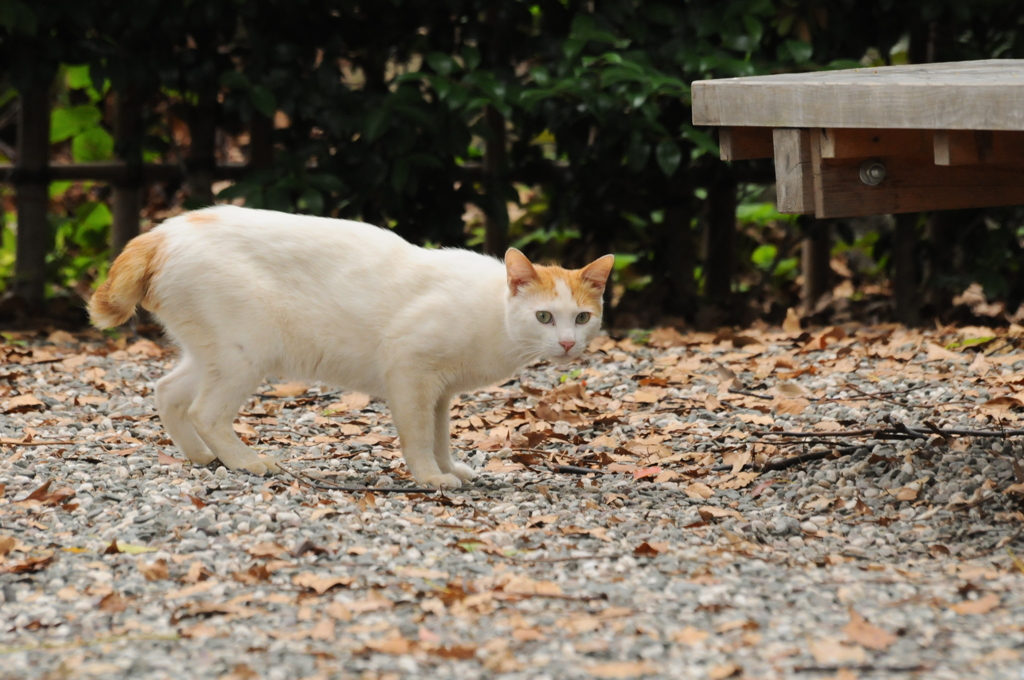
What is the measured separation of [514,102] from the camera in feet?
19.2

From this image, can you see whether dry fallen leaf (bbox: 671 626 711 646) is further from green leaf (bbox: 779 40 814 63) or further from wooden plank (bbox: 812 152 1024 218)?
green leaf (bbox: 779 40 814 63)

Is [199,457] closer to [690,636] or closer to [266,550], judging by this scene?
[266,550]

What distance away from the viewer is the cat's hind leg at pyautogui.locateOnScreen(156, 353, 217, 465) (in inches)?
153

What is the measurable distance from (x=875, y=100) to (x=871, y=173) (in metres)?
0.43

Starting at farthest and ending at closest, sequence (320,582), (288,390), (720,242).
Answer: (720,242), (288,390), (320,582)

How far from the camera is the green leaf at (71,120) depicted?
7.40 metres

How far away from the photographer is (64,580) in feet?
9.02

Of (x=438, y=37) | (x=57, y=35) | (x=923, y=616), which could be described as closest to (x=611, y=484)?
(x=923, y=616)

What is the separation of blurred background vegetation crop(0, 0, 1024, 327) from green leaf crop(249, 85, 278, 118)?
1cm

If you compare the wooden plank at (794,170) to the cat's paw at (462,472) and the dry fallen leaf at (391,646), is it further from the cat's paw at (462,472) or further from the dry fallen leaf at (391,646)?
the dry fallen leaf at (391,646)

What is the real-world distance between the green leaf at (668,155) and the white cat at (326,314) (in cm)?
202

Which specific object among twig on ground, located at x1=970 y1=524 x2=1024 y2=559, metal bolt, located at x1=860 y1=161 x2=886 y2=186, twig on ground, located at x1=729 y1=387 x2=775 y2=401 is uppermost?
metal bolt, located at x1=860 y1=161 x2=886 y2=186

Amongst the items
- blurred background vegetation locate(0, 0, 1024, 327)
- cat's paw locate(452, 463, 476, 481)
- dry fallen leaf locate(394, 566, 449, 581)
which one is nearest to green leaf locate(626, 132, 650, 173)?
blurred background vegetation locate(0, 0, 1024, 327)

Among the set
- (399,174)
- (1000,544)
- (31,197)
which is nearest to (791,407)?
(1000,544)
